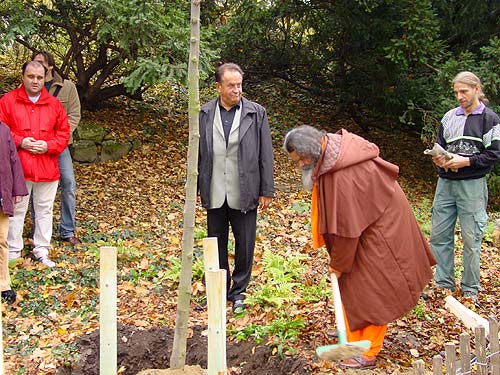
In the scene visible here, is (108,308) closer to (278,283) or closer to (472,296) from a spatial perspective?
(278,283)

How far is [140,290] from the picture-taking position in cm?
609

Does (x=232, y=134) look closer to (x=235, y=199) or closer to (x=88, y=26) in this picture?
(x=235, y=199)

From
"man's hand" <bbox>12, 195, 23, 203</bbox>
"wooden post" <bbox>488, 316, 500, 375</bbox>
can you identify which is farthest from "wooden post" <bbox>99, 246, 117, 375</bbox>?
"man's hand" <bbox>12, 195, 23, 203</bbox>

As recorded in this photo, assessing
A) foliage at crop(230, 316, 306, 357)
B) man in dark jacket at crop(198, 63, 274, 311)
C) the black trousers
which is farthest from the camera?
the black trousers

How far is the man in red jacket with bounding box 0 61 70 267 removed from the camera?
621 cm

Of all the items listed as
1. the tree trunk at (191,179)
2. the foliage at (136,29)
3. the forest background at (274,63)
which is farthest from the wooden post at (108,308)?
the foliage at (136,29)

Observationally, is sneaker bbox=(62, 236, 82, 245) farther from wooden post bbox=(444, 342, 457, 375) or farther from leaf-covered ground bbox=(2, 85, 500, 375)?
wooden post bbox=(444, 342, 457, 375)

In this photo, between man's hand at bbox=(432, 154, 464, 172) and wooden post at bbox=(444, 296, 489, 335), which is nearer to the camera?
wooden post at bbox=(444, 296, 489, 335)

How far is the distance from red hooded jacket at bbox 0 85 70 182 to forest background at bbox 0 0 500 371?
45.1 inches

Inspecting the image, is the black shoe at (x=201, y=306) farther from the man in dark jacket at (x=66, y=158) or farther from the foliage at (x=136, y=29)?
the foliage at (x=136, y=29)

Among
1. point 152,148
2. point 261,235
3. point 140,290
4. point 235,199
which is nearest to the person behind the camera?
point 235,199

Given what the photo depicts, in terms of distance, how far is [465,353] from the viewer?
335 cm

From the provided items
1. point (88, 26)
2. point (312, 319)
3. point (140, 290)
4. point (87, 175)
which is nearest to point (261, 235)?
point (140, 290)

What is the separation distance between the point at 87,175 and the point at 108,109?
2461 millimetres
